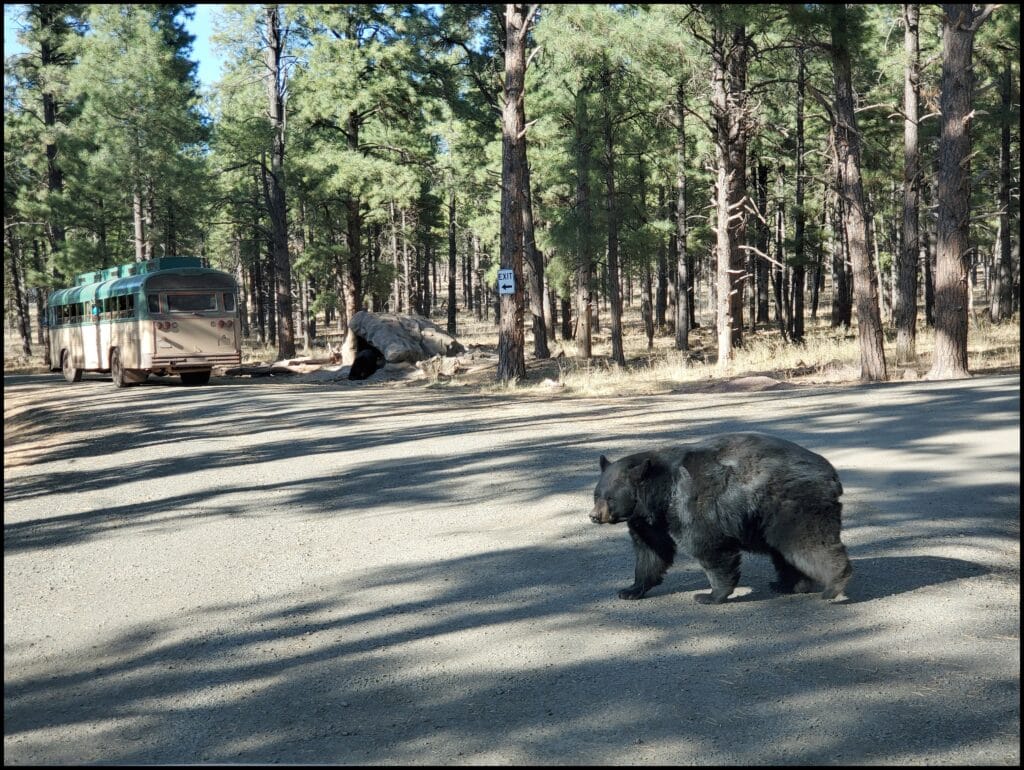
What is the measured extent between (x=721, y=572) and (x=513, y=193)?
1720 centimetres

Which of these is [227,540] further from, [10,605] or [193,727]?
[193,727]

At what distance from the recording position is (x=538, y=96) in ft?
104

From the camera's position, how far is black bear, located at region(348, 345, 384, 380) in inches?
1022

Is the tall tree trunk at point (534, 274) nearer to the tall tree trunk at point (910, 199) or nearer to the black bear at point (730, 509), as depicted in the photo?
the tall tree trunk at point (910, 199)

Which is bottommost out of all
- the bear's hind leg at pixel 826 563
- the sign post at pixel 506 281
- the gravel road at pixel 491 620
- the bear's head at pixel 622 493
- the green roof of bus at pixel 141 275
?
the gravel road at pixel 491 620

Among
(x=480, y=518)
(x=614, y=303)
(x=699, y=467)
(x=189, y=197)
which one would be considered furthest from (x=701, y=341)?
(x=699, y=467)

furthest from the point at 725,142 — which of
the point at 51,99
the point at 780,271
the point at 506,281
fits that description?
the point at 51,99

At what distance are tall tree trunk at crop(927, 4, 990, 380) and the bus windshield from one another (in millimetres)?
19022

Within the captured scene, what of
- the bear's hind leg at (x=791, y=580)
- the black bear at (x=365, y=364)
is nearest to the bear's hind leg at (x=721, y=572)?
the bear's hind leg at (x=791, y=580)

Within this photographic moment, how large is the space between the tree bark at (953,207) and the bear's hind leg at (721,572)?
12.8m

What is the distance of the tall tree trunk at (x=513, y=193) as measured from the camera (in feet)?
68.6

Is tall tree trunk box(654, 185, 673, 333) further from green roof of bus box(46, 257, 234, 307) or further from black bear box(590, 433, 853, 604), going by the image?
black bear box(590, 433, 853, 604)

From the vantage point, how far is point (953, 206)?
16.3 meters

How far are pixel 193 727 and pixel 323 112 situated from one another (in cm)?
3316
